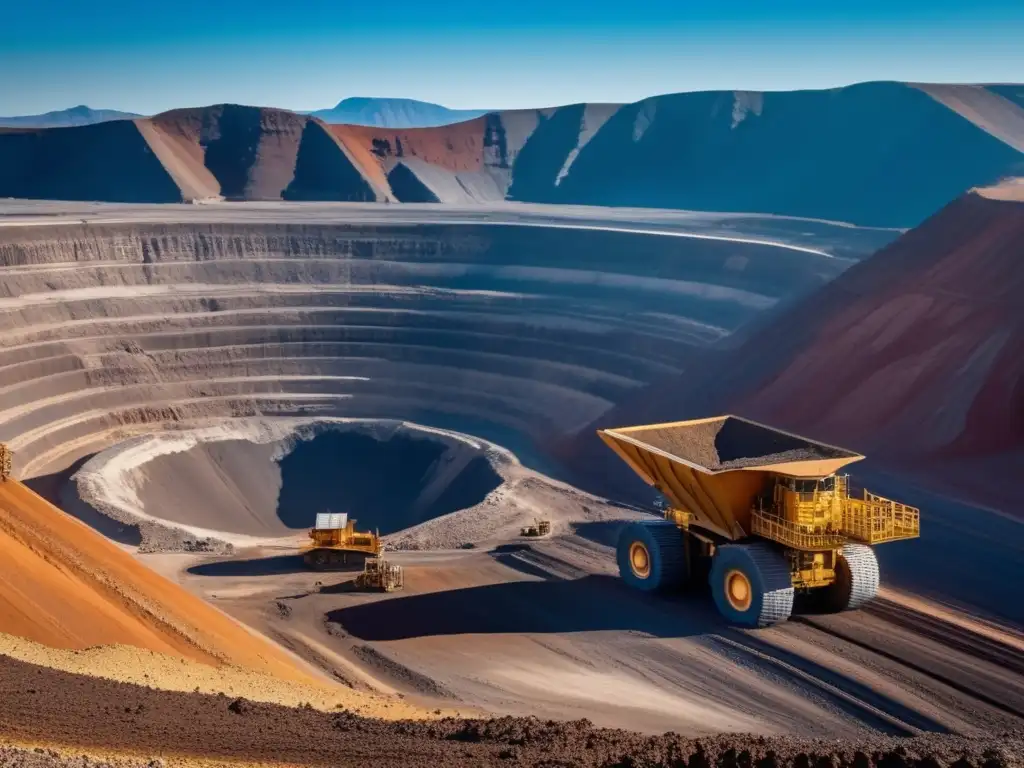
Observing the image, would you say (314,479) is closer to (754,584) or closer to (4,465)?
(4,465)

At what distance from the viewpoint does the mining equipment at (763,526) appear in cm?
2148

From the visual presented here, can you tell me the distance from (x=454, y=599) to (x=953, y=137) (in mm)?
67645

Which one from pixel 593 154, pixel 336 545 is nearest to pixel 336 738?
pixel 336 545

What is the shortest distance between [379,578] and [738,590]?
873cm

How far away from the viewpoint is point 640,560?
979 inches

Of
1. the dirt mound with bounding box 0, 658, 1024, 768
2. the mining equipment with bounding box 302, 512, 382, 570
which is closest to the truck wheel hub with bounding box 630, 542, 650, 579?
the mining equipment with bounding box 302, 512, 382, 570

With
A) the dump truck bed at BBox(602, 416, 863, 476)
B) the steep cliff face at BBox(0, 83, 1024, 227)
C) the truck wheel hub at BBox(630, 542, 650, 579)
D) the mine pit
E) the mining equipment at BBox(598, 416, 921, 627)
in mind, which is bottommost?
the mine pit

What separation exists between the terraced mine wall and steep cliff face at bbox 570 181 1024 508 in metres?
5.26

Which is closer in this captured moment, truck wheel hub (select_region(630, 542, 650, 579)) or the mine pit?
truck wheel hub (select_region(630, 542, 650, 579))

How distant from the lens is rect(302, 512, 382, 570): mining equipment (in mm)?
29531

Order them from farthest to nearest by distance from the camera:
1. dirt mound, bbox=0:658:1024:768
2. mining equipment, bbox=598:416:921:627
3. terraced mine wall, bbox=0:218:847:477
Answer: terraced mine wall, bbox=0:218:847:477 → mining equipment, bbox=598:416:921:627 → dirt mound, bbox=0:658:1024:768

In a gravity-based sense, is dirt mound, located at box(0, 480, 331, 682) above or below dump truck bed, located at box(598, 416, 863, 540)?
below

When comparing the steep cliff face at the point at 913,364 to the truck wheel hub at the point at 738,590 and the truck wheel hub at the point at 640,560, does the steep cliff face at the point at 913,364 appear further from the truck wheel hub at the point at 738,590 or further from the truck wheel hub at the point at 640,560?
the truck wheel hub at the point at 738,590

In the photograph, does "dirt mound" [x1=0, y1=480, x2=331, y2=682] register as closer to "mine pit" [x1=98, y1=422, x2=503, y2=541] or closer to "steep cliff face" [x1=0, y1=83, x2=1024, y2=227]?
"mine pit" [x1=98, y1=422, x2=503, y2=541]
